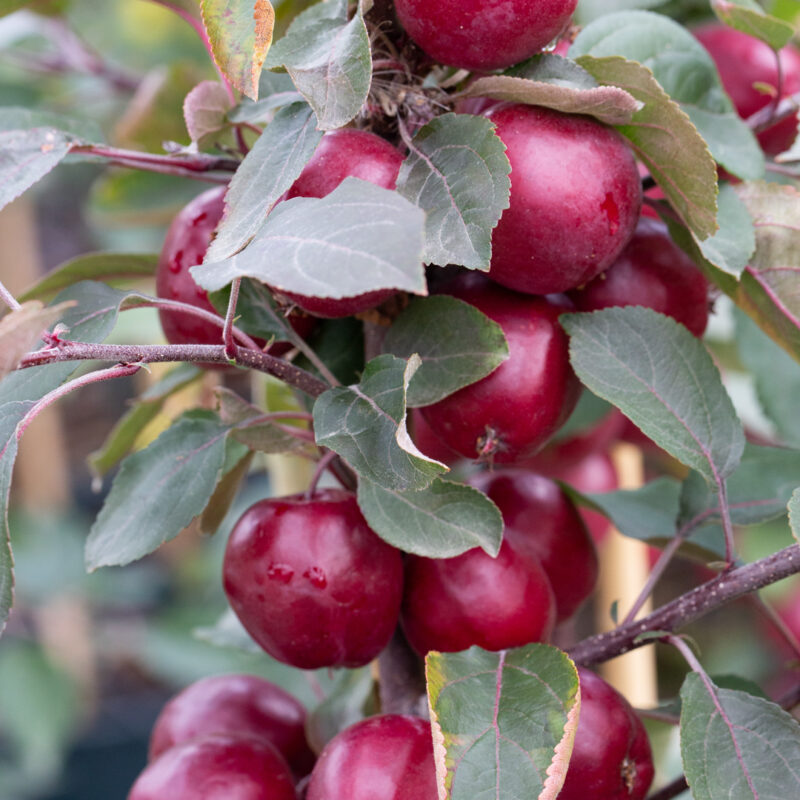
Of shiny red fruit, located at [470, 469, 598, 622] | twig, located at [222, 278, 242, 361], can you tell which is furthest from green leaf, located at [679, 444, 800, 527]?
twig, located at [222, 278, 242, 361]

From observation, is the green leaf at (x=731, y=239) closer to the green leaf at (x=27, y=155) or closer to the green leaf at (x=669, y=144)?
the green leaf at (x=669, y=144)

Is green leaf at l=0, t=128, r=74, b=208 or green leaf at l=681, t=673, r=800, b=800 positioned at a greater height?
green leaf at l=0, t=128, r=74, b=208

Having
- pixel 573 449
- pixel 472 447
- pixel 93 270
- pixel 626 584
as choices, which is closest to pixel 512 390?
pixel 472 447

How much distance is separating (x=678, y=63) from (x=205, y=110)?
235mm

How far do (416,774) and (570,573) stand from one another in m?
0.16

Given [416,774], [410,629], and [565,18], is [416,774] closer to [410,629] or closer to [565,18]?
[410,629]

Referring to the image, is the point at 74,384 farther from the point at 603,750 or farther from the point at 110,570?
the point at 110,570

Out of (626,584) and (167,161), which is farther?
(626,584)

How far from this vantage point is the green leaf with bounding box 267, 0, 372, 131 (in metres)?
0.32

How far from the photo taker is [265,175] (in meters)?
0.35

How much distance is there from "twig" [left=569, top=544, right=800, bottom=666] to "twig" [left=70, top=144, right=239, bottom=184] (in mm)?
280

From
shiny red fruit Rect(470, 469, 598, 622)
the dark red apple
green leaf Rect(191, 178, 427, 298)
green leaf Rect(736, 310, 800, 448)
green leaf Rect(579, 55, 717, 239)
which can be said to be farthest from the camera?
the dark red apple

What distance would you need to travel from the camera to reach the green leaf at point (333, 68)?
324 millimetres

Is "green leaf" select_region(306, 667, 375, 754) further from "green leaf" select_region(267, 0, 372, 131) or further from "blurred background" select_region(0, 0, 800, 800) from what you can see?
"green leaf" select_region(267, 0, 372, 131)
